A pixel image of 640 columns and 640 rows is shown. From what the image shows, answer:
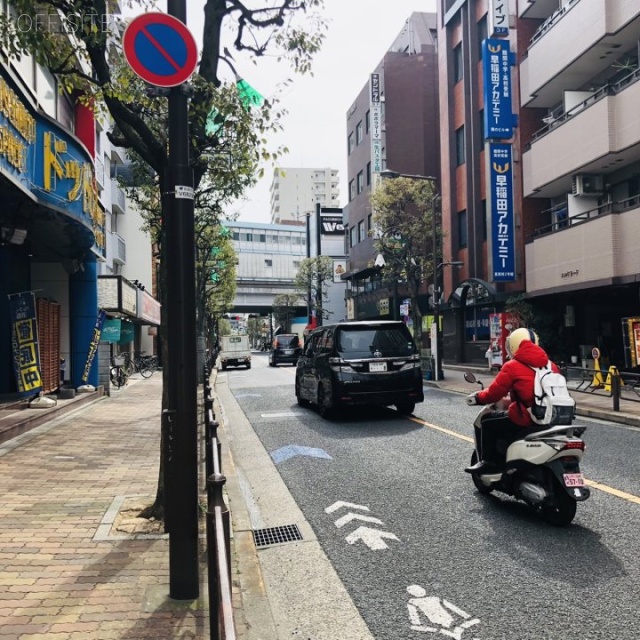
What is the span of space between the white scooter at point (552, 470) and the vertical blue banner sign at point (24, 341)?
10.3m

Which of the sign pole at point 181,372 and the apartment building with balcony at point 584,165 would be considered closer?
the sign pole at point 181,372

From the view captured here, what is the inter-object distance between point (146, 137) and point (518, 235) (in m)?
21.5

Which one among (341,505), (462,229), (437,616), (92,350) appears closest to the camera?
(437,616)

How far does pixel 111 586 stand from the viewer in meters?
3.86

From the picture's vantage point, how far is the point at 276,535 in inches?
211

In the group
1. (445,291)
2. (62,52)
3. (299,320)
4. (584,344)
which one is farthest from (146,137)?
(299,320)

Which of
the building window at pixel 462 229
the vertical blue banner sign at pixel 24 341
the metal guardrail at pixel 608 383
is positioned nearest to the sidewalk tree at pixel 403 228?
the building window at pixel 462 229

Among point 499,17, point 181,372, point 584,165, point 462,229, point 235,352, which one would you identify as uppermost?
point 499,17

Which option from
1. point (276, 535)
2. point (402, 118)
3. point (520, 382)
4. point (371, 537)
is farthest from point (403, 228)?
point (371, 537)

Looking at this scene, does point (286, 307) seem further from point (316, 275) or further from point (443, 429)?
point (443, 429)

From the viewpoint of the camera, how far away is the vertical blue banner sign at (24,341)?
1219cm

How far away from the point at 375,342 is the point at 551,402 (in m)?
6.46

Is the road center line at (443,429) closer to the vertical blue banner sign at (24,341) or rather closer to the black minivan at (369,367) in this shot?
the black minivan at (369,367)

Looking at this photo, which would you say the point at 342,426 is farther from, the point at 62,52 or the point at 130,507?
the point at 62,52
